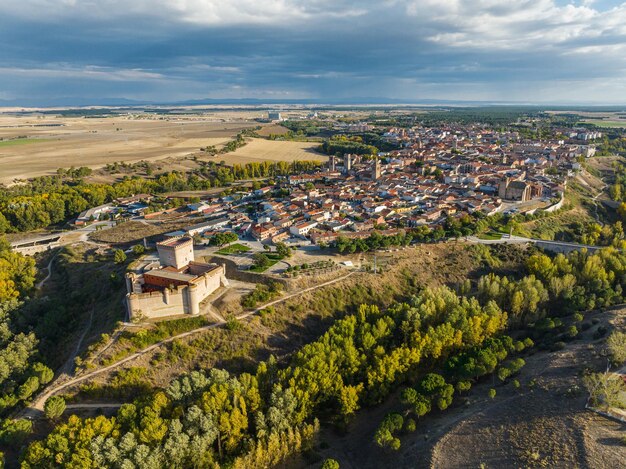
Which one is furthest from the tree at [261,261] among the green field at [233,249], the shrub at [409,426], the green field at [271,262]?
the shrub at [409,426]

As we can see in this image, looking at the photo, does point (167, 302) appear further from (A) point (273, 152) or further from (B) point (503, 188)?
(A) point (273, 152)

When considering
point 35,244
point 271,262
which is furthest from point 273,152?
point 271,262

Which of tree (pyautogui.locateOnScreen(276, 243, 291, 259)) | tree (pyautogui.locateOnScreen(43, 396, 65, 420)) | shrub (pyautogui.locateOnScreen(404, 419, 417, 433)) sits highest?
tree (pyautogui.locateOnScreen(276, 243, 291, 259))

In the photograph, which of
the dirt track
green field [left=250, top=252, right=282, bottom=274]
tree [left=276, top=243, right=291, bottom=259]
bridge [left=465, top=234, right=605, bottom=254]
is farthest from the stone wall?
bridge [left=465, top=234, right=605, bottom=254]

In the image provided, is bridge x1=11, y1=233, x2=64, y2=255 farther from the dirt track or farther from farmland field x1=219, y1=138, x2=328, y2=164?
farmland field x1=219, y1=138, x2=328, y2=164

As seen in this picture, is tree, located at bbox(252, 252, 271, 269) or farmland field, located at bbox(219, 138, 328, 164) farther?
farmland field, located at bbox(219, 138, 328, 164)

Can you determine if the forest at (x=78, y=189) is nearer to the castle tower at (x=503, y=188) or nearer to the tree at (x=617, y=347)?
the castle tower at (x=503, y=188)
